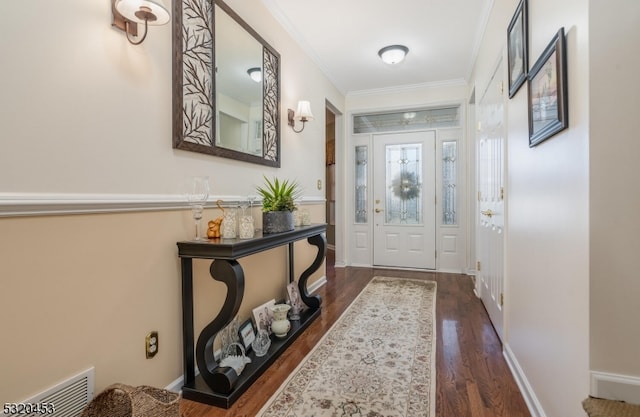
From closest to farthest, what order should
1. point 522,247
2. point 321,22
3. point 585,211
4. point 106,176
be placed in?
point 585,211 < point 106,176 < point 522,247 < point 321,22

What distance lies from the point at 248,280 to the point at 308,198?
1.34m

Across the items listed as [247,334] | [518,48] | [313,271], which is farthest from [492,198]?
[247,334]

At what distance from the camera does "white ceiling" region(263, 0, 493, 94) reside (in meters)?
2.73

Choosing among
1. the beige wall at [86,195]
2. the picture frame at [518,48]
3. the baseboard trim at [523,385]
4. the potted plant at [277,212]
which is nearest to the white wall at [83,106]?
the beige wall at [86,195]

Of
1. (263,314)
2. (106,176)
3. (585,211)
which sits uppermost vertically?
(106,176)

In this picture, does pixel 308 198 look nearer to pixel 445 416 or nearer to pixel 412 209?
pixel 412 209

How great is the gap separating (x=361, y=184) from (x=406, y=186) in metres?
0.69

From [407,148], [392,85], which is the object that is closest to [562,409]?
[407,148]

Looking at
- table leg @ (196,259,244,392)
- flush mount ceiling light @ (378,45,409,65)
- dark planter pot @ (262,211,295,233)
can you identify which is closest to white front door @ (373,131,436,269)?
flush mount ceiling light @ (378,45,409,65)

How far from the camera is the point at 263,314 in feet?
7.88

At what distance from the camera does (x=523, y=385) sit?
175cm

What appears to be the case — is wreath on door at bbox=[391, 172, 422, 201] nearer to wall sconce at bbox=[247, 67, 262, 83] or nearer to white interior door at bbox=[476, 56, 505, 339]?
white interior door at bbox=[476, 56, 505, 339]

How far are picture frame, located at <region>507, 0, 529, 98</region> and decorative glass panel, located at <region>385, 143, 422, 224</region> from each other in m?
2.59

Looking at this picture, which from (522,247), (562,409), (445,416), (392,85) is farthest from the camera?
(392,85)
